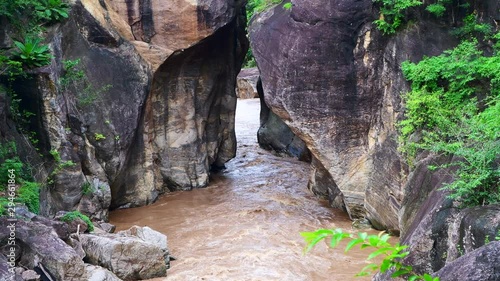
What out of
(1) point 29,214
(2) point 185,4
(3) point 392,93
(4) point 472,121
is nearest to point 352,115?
(3) point 392,93

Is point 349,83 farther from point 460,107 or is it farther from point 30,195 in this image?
point 30,195

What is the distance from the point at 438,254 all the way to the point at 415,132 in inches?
150

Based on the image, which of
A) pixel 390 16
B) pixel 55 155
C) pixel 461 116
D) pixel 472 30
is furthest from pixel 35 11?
pixel 472 30

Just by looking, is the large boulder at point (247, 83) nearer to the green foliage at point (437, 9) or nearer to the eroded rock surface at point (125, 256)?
the green foliage at point (437, 9)

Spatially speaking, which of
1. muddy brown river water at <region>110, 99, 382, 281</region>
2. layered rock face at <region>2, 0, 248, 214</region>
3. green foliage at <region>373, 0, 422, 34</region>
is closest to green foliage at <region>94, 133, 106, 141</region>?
layered rock face at <region>2, 0, 248, 214</region>

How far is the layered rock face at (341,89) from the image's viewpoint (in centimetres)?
1108

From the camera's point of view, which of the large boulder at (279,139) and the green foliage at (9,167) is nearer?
the green foliage at (9,167)

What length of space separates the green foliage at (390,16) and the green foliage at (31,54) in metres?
6.78

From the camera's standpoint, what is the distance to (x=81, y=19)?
11.9 meters

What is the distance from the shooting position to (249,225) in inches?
448

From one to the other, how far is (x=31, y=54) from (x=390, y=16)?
7278 millimetres

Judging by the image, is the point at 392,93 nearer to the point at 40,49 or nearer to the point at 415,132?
the point at 415,132

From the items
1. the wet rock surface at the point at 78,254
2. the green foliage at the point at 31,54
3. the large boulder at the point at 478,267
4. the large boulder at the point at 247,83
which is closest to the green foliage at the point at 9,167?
the wet rock surface at the point at 78,254

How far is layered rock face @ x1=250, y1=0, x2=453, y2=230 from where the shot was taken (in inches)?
436
